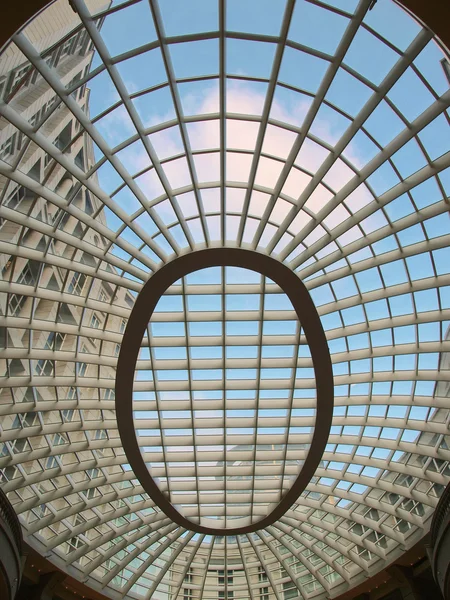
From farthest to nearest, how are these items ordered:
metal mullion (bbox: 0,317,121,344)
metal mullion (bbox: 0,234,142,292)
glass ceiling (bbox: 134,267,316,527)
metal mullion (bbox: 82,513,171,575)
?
metal mullion (bbox: 82,513,171,575)
glass ceiling (bbox: 134,267,316,527)
metal mullion (bbox: 0,317,121,344)
metal mullion (bbox: 0,234,142,292)

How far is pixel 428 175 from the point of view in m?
16.5

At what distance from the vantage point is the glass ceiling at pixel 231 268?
46.9ft

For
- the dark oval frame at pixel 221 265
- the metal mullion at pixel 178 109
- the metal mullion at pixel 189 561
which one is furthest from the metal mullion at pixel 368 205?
the metal mullion at pixel 189 561

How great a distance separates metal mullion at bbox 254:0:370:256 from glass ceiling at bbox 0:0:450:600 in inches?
3.3

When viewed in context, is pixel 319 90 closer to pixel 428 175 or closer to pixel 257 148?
pixel 257 148

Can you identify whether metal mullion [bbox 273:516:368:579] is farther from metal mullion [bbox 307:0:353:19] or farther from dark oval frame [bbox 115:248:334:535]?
metal mullion [bbox 307:0:353:19]

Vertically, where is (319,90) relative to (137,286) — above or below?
above

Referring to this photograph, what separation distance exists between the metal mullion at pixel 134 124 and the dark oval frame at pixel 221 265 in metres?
1.26

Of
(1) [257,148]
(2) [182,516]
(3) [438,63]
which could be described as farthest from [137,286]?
(2) [182,516]

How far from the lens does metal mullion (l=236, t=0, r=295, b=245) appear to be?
13227mm

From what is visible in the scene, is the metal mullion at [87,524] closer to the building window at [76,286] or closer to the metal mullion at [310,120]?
the building window at [76,286]

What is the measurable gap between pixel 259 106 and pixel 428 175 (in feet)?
20.9

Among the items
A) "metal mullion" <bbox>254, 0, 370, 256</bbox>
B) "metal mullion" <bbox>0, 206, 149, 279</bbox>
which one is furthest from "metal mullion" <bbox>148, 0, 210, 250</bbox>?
"metal mullion" <bbox>0, 206, 149, 279</bbox>

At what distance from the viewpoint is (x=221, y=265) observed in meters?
21.1
